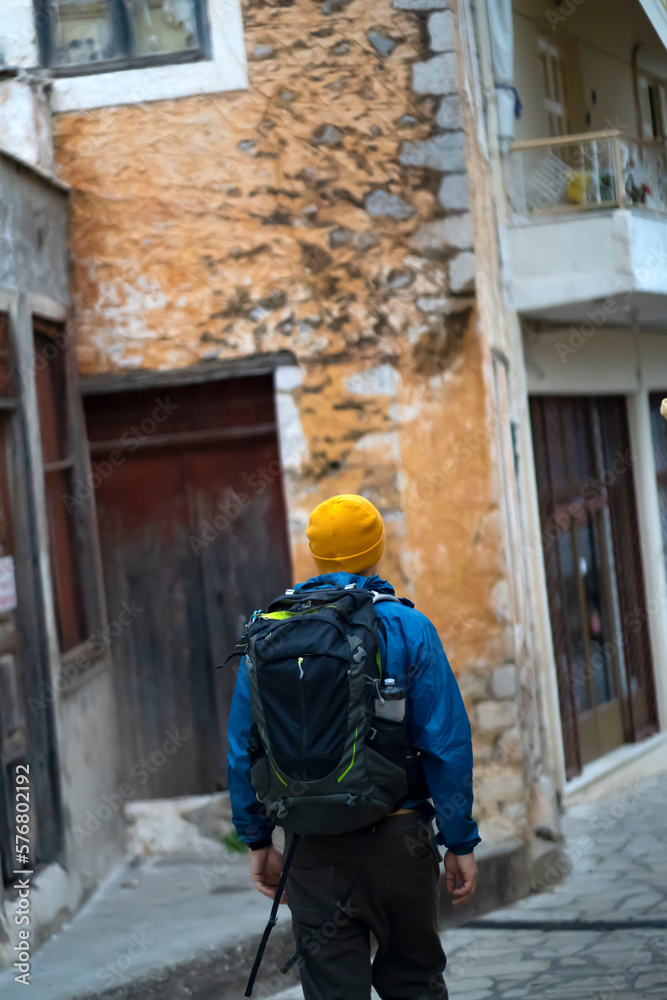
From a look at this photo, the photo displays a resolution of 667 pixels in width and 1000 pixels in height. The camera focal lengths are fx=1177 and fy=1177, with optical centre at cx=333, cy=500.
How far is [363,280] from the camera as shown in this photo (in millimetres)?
6230

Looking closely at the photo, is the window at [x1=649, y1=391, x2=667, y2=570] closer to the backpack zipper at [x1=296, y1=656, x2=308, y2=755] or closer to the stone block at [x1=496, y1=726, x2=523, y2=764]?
the stone block at [x1=496, y1=726, x2=523, y2=764]

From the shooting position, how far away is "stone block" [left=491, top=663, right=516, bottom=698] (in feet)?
20.5

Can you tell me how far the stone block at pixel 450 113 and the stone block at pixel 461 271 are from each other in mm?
679

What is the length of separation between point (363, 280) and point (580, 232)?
187 centimetres

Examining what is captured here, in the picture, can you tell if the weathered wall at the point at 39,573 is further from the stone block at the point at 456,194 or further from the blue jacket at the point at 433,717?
the blue jacket at the point at 433,717

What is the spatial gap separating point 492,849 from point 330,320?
9.45ft

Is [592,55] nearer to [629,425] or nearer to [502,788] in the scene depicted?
[629,425]

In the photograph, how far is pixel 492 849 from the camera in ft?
19.9

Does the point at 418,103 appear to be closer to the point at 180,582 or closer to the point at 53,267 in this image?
the point at 53,267

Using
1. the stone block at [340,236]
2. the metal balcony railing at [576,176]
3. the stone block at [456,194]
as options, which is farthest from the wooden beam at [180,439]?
the metal balcony railing at [576,176]

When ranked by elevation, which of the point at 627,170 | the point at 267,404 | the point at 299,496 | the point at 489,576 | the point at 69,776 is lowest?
the point at 69,776

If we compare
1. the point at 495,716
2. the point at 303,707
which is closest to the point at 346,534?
the point at 303,707

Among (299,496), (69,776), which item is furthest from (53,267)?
(69,776)

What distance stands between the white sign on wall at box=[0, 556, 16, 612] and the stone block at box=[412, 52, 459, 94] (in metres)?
3.24
